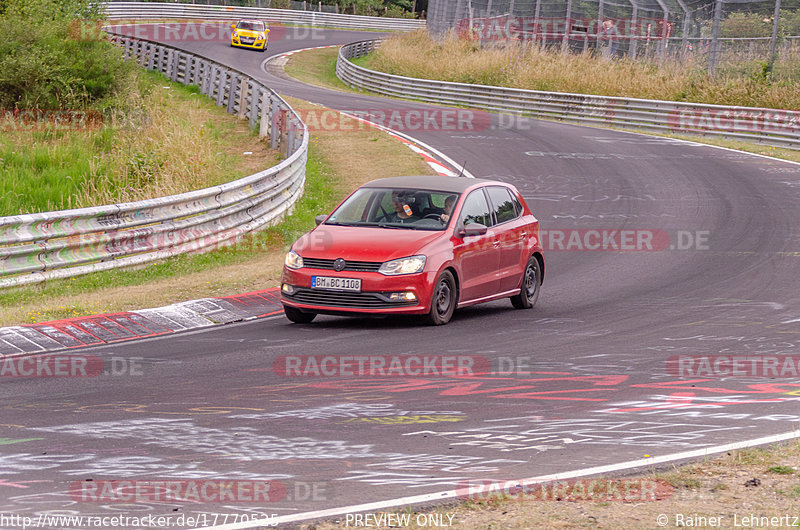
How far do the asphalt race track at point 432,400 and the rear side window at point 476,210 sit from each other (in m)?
1.14

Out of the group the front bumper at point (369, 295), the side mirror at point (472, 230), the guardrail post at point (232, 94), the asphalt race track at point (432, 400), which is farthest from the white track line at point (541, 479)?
the guardrail post at point (232, 94)

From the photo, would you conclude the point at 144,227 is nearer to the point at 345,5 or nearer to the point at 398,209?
the point at 398,209

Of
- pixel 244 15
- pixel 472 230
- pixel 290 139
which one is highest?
pixel 244 15

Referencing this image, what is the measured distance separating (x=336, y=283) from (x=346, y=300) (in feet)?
0.69

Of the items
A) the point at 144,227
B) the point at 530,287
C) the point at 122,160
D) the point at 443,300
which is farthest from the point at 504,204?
the point at 122,160

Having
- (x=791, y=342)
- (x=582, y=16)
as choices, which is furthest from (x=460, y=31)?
(x=791, y=342)

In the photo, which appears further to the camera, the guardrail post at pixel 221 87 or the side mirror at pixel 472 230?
the guardrail post at pixel 221 87

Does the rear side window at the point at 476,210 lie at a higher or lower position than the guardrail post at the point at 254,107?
higher

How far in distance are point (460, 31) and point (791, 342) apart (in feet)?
143

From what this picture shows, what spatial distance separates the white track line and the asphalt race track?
81mm

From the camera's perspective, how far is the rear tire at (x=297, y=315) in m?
11.9

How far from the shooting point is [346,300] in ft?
37.6

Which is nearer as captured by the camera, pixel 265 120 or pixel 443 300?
pixel 443 300

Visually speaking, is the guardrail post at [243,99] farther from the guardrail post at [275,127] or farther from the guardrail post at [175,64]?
the guardrail post at [175,64]
